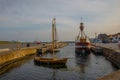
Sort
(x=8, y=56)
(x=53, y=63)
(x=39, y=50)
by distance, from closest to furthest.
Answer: (x=53, y=63) < (x=8, y=56) < (x=39, y=50)

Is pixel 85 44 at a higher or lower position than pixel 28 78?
higher

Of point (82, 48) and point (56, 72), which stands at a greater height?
point (82, 48)

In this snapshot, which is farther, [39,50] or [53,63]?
[39,50]

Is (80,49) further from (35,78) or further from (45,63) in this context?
(35,78)

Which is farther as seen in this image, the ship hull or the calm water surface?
the ship hull

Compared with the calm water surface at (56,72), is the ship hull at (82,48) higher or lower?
higher

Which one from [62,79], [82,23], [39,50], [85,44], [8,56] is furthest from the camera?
[82,23]

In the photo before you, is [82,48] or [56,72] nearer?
[56,72]

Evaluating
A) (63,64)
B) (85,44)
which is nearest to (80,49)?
(85,44)

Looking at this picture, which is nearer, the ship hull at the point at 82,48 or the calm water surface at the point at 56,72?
the calm water surface at the point at 56,72

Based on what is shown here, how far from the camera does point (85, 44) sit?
233 feet

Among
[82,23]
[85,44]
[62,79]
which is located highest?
[82,23]

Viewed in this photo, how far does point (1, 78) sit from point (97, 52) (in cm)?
5066

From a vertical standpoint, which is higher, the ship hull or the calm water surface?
the ship hull
